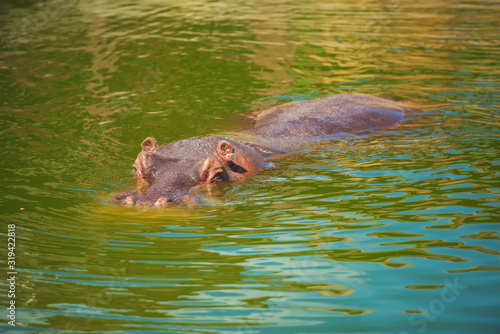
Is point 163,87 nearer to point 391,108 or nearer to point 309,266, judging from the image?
point 391,108

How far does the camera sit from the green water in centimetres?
414

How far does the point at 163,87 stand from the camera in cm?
1200

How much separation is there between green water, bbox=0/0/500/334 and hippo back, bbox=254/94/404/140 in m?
0.36

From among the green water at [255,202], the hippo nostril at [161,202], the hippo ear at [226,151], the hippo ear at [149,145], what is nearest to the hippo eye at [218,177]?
the green water at [255,202]

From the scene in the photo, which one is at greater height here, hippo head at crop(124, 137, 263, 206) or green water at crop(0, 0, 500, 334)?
hippo head at crop(124, 137, 263, 206)

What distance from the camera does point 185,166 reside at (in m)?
6.41

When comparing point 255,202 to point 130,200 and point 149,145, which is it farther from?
point 149,145

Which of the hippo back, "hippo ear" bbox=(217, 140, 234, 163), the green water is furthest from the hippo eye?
the hippo back

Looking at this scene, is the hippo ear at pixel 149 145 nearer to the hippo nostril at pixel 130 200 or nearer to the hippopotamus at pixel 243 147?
the hippopotamus at pixel 243 147

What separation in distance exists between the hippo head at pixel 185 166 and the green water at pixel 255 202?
0.21m

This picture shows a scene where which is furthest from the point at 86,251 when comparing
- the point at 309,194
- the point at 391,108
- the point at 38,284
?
the point at 391,108

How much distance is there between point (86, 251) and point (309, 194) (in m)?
2.50

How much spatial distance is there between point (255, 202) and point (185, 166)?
0.85m

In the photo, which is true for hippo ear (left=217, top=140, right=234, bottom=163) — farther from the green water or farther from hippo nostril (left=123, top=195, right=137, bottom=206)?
hippo nostril (left=123, top=195, right=137, bottom=206)
